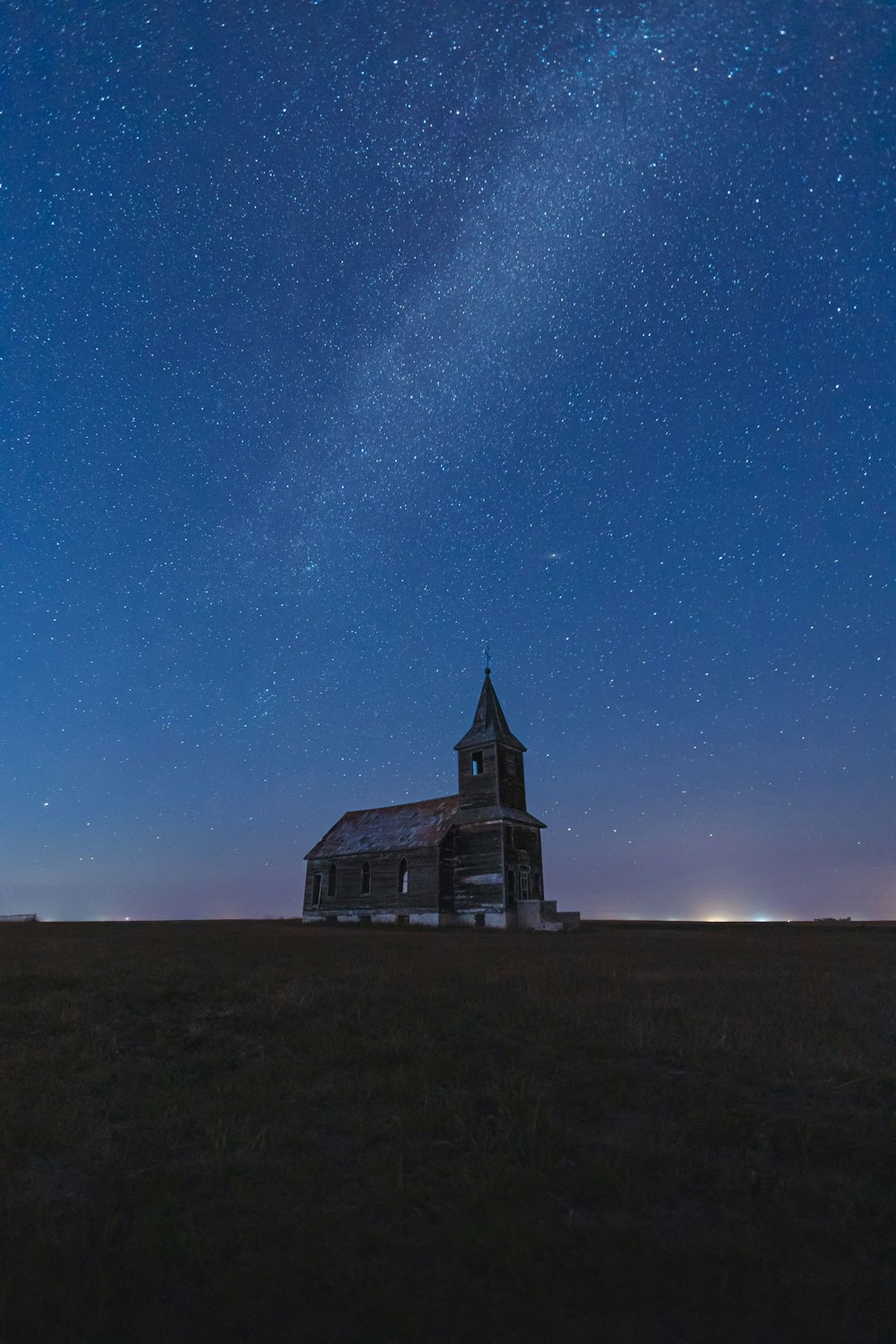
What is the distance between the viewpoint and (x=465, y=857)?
41.5 meters

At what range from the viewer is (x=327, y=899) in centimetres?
4753

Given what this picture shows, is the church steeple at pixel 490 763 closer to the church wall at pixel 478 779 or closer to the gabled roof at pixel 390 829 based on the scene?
the church wall at pixel 478 779

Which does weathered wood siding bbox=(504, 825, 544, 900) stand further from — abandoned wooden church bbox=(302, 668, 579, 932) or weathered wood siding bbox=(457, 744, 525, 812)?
weathered wood siding bbox=(457, 744, 525, 812)

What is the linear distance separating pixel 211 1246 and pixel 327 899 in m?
44.5

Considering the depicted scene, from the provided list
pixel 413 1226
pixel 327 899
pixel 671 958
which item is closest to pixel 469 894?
pixel 327 899

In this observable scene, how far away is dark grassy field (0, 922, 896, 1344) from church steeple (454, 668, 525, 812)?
1198 inches

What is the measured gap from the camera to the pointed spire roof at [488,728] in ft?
142

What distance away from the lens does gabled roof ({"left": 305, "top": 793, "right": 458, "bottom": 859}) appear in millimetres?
43188

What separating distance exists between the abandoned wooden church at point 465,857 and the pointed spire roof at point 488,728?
62 millimetres

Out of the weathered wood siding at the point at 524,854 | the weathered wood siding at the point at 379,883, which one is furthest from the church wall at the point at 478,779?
the weathered wood siding at the point at 379,883

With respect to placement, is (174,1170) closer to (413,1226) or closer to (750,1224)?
(413,1226)

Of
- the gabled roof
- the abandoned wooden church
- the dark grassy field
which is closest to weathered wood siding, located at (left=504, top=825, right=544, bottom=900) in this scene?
the abandoned wooden church

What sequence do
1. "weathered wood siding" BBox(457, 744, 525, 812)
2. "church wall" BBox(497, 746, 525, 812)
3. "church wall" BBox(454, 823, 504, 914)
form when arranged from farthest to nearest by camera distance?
"church wall" BBox(497, 746, 525, 812)
"weathered wood siding" BBox(457, 744, 525, 812)
"church wall" BBox(454, 823, 504, 914)

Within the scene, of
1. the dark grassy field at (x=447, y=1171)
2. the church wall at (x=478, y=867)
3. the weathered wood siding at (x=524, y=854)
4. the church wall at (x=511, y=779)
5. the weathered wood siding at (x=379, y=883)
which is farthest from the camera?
the church wall at (x=511, y=779)
